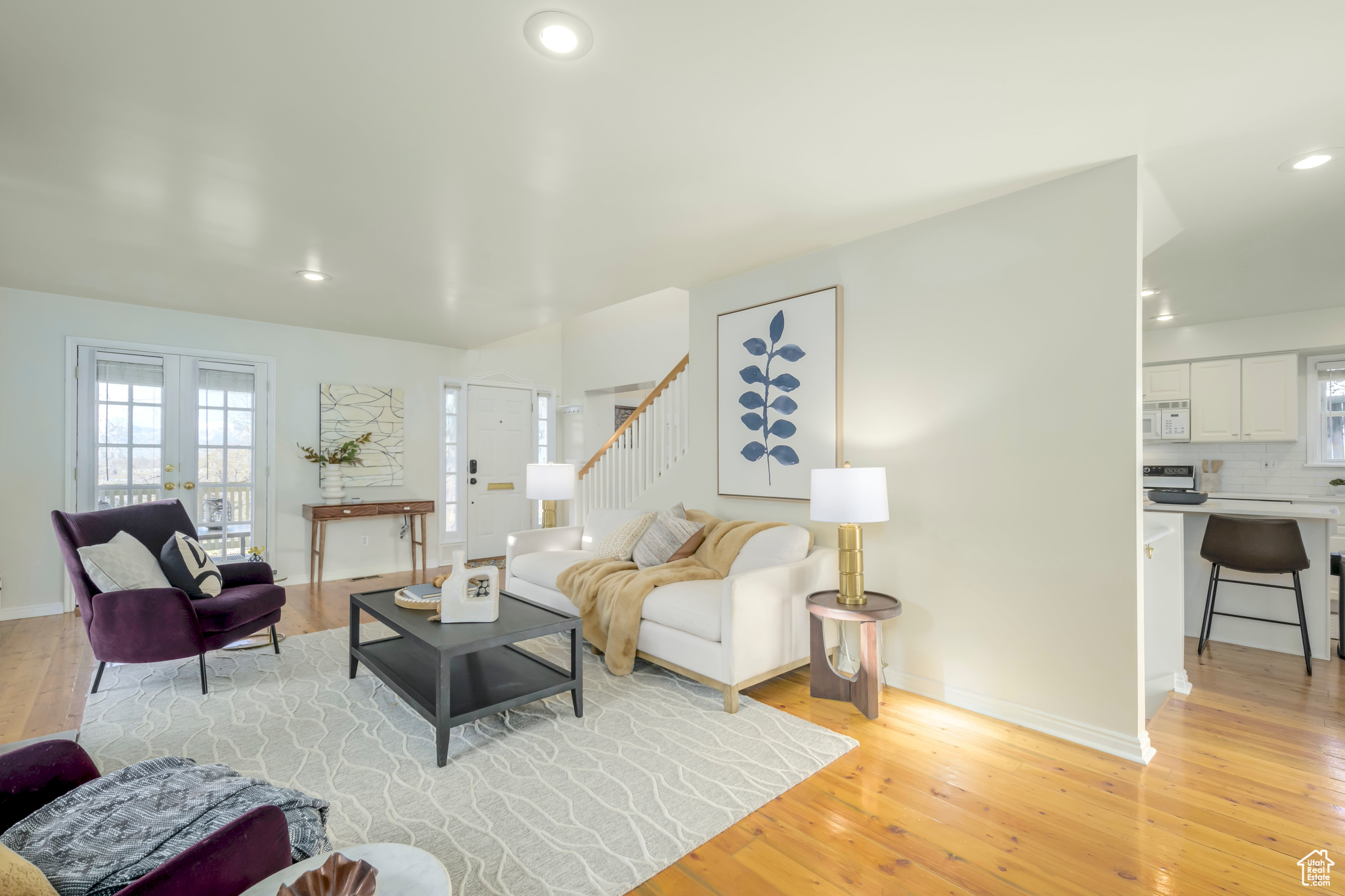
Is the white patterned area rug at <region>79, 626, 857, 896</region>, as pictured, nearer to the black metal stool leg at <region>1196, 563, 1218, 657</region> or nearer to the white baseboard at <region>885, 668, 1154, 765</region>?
the white baseboard at <region>885, 668, 1154, 765</region>

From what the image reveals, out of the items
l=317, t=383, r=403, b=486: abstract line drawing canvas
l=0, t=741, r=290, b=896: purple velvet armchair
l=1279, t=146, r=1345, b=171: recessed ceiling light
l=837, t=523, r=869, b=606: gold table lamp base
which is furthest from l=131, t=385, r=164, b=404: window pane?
l=1279, t=146, r=1345, b=171: recessed ceiling light

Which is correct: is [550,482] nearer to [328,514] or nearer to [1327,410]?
[328,514]

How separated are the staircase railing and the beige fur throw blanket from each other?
3.22 feet

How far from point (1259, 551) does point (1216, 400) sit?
2738 mm

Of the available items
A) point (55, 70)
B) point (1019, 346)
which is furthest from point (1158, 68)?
point (55, 70)

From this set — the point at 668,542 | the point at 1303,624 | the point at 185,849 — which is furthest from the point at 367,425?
the point at 1303,624

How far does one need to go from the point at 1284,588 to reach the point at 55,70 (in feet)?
20.7

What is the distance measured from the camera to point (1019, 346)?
2857mm

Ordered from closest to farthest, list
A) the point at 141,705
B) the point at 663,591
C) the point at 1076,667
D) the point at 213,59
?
the point at 213,59
the point at 1076,667
the point at 141,705
the point at 663,591

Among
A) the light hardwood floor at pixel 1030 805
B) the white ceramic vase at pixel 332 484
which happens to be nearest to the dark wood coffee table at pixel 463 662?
the light hardwood floor at pixel 1030 805

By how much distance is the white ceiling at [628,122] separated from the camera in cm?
176

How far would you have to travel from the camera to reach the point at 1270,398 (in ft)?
17.4

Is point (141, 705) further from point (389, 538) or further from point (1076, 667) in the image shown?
point (1076, 667)

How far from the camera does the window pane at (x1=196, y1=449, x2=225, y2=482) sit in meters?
5.34
